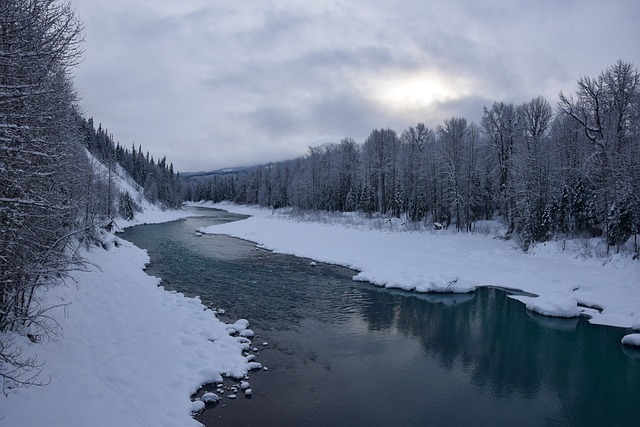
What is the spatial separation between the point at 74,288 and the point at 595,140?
3093cm

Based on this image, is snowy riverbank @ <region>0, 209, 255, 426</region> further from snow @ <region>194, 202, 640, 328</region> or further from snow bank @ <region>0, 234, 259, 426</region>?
snow @ <region>194, 202, 640, 328</region>

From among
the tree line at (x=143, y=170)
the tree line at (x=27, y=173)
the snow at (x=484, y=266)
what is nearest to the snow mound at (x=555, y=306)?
the snow at (x=484, y=266)

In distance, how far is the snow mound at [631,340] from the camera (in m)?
13.9

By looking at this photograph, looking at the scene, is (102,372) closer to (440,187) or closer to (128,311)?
(128,311)

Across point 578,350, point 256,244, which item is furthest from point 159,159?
point 578,350

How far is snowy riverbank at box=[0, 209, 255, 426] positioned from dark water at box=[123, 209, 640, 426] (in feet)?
3.77

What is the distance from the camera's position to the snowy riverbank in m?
7.25

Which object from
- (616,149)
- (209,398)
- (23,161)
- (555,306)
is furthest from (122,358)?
(616,149)

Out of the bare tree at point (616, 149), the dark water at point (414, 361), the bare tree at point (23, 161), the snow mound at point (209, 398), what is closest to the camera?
the bare tree at point (23, 161)

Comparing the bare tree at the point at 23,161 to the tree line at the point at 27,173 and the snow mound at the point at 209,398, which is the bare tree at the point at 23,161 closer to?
the tree line at the point at 27,173

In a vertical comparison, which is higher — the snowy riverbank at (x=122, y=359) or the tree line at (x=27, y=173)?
the tree line at (x=27, y=173)

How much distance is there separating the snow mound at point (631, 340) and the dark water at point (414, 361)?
304 mm

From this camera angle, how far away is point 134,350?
420 inches

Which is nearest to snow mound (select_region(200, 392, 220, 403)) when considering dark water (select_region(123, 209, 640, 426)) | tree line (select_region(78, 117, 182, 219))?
dark water (select_region(123, 209, 640, 426))
